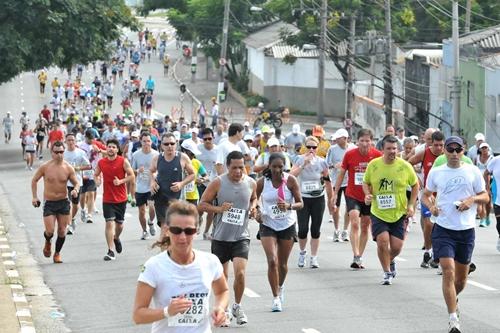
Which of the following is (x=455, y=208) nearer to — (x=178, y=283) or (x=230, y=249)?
(x=230, y=249)

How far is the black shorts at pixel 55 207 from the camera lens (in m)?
19.8

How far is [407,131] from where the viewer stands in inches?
2240

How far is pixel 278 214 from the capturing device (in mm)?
15172

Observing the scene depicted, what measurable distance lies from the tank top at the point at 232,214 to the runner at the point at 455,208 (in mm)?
1782

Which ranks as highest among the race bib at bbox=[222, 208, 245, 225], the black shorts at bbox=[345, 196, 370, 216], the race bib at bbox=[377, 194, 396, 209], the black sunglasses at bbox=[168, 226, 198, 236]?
the black sunglasses at bbox=[168, 226, 198, 236]

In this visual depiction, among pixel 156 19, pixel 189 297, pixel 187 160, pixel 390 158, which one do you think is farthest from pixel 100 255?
pixel 156 19

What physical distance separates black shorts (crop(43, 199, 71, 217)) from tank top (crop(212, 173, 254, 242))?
5.89m

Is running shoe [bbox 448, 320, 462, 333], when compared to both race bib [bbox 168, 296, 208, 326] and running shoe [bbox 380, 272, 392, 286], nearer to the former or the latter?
running shoe [bbox 380, 272, 392, 286]

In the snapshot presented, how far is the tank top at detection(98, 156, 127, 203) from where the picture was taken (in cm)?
2069

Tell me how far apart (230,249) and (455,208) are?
222 centimetres

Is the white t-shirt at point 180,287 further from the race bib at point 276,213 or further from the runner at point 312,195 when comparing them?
the runner at point 312,195

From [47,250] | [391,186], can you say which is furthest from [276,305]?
[47,250]

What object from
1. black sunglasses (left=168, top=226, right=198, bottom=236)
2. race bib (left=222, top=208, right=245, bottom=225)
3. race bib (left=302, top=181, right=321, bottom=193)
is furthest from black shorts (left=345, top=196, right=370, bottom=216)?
black sunglasses (left=168, top=226, right=198, bottom=236)

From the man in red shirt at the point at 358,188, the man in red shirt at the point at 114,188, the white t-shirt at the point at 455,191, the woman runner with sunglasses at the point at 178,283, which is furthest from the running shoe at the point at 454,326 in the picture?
the man in red shirt at the point at 114,188
